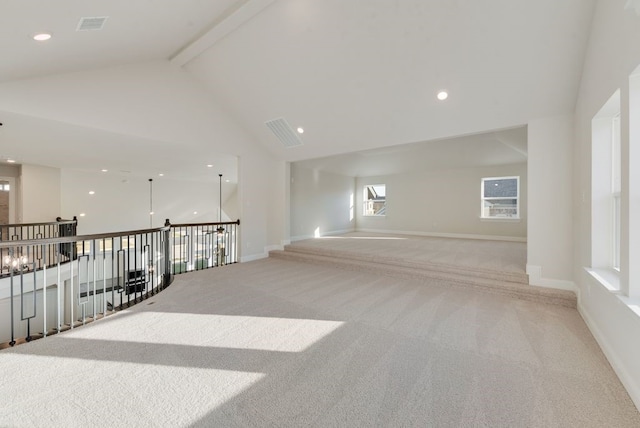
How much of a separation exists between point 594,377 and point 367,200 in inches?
362

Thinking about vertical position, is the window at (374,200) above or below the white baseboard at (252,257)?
above

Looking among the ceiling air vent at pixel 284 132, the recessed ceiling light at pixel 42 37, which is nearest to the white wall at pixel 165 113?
the ceiling air vent at pixel 284 132

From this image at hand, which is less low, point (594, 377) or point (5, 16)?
point (5, 16)

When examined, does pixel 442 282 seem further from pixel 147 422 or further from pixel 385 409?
pixel 147 422

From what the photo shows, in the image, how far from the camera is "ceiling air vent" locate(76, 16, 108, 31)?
255cm

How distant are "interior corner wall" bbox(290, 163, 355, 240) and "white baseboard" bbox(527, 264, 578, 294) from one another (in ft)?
19.3

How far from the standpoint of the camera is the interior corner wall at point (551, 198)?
3625mm

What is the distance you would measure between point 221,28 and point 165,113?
1919mm

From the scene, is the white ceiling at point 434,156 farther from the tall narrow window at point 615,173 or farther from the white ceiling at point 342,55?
the tall narrow window at point 615,173

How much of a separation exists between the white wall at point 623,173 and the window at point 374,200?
283 inches

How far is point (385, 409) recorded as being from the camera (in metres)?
1.66

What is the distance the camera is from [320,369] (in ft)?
6.85

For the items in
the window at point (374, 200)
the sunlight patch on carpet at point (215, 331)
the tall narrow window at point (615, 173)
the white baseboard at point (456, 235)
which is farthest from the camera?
the window at point (374, 200)

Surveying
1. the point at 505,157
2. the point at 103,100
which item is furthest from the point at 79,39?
the point at 505,157
